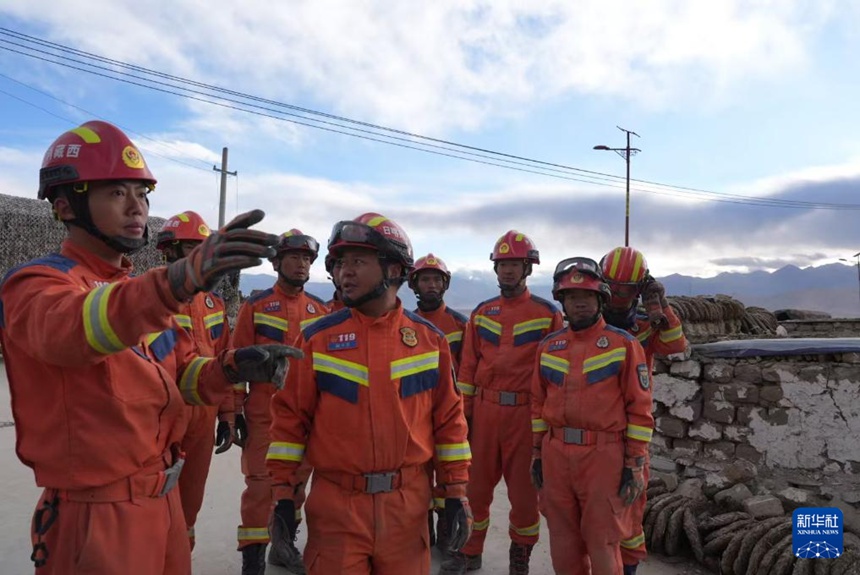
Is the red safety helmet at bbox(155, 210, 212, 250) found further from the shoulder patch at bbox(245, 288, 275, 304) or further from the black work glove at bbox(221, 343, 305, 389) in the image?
the black work glove at bbox(221, 343, 305, 389)

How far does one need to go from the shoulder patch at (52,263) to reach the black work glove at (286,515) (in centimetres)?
→ 139

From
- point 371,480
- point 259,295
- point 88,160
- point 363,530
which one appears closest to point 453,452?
point 371,480

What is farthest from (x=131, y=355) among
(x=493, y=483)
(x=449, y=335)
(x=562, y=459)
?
(x=449, y=335)

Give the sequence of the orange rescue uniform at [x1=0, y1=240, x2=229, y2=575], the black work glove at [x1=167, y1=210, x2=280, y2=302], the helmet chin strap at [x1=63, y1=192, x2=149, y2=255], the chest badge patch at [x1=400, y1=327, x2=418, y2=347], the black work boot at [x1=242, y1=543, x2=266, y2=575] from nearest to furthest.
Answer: the black work glove at [x1=167, y1=210, x2=280, y2=302] → the orange rescue uniform at [x1=0, y1=240, x2=229, y2=575] → the helmet chin strap at [x1=63, y1=192, x2=149, y2=255] → the chest badge patch at [x1=400, y1=327, x2=418, y2=347] → the black work boot at [x1=242, y1=543, x2=266, y2=575]

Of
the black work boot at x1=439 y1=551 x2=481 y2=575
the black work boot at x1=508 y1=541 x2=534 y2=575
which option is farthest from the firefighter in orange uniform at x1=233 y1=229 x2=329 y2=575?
the black work boot at x1=508 y1=541 x2=534 y2=575

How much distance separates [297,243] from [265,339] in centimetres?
88

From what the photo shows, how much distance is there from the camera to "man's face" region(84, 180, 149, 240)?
6.94 feet

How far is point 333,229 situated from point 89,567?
1673 millimetres

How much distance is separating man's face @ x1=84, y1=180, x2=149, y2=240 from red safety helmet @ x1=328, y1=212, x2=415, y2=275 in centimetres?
91

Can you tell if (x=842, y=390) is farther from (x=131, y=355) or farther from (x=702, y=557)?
(x=131, y=355)

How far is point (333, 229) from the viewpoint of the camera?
2875mm

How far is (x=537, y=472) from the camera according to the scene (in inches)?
167

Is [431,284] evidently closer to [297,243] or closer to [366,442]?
[297,243]

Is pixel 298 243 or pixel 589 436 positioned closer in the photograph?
pixel 589 436
